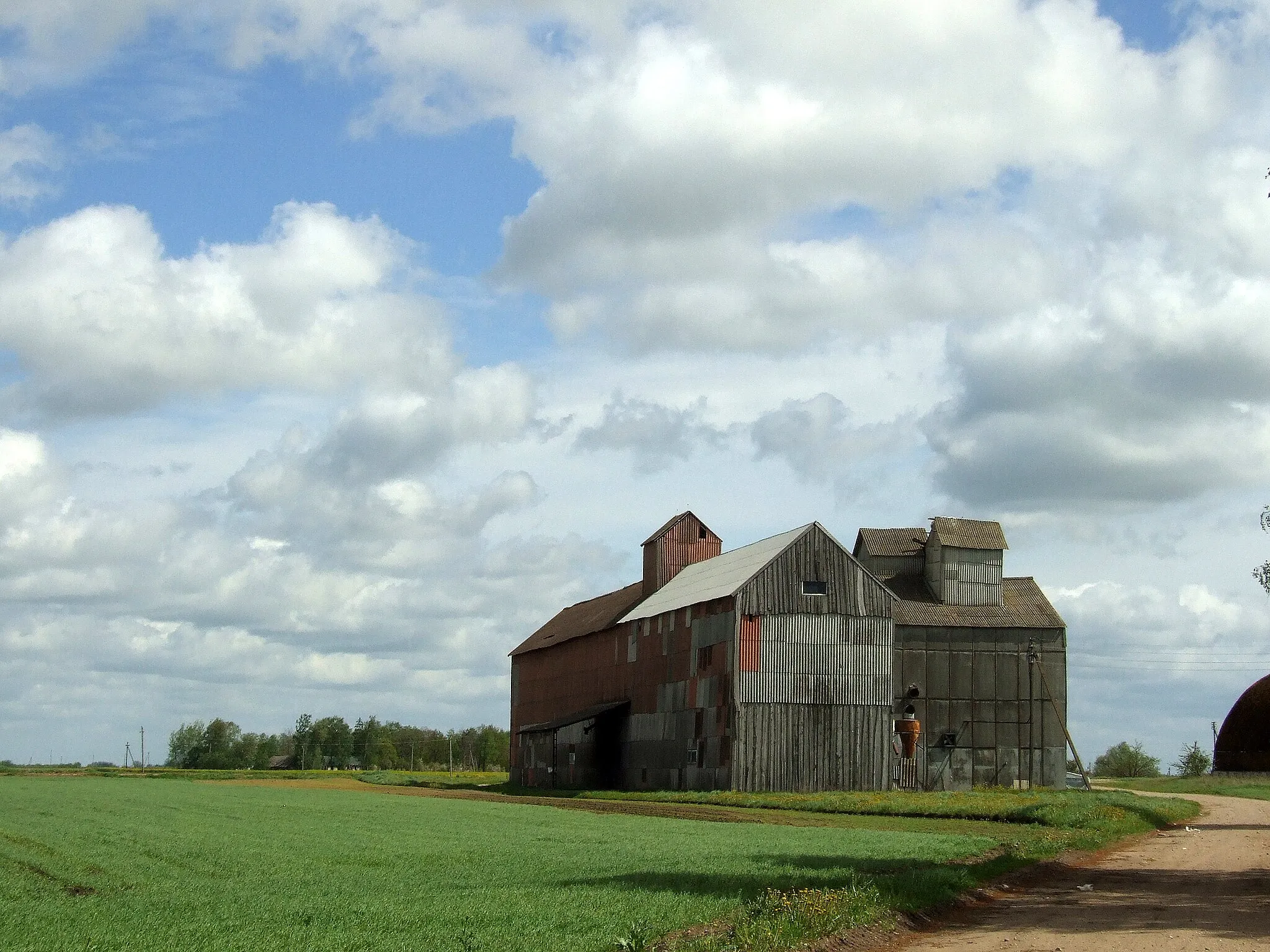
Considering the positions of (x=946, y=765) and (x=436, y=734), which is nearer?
(x=946, y=765)

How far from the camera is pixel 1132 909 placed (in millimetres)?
19234

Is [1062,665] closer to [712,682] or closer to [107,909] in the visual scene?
[712,682]

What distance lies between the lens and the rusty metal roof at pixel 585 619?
72375 mm

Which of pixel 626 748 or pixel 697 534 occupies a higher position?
pixel 697 534

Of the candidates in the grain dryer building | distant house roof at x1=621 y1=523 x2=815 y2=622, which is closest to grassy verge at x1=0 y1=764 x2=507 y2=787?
the grain dryer building

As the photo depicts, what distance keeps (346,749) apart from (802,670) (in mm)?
131481

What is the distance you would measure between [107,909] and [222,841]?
11.0 metres

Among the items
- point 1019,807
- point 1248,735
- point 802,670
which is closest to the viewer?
point 1019,807

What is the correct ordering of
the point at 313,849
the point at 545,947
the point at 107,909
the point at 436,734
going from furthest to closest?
the point at 436,734, the point at 313,849, the point at 107,909, the point at 545,947

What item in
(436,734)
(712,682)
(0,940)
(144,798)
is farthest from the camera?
(436,734)

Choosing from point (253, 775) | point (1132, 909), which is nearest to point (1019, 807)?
point (1132, 909)

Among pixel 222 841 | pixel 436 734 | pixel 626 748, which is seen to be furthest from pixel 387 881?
pixel 436 734

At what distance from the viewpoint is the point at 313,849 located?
2705cm

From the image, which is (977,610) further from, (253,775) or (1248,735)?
(253,775)
